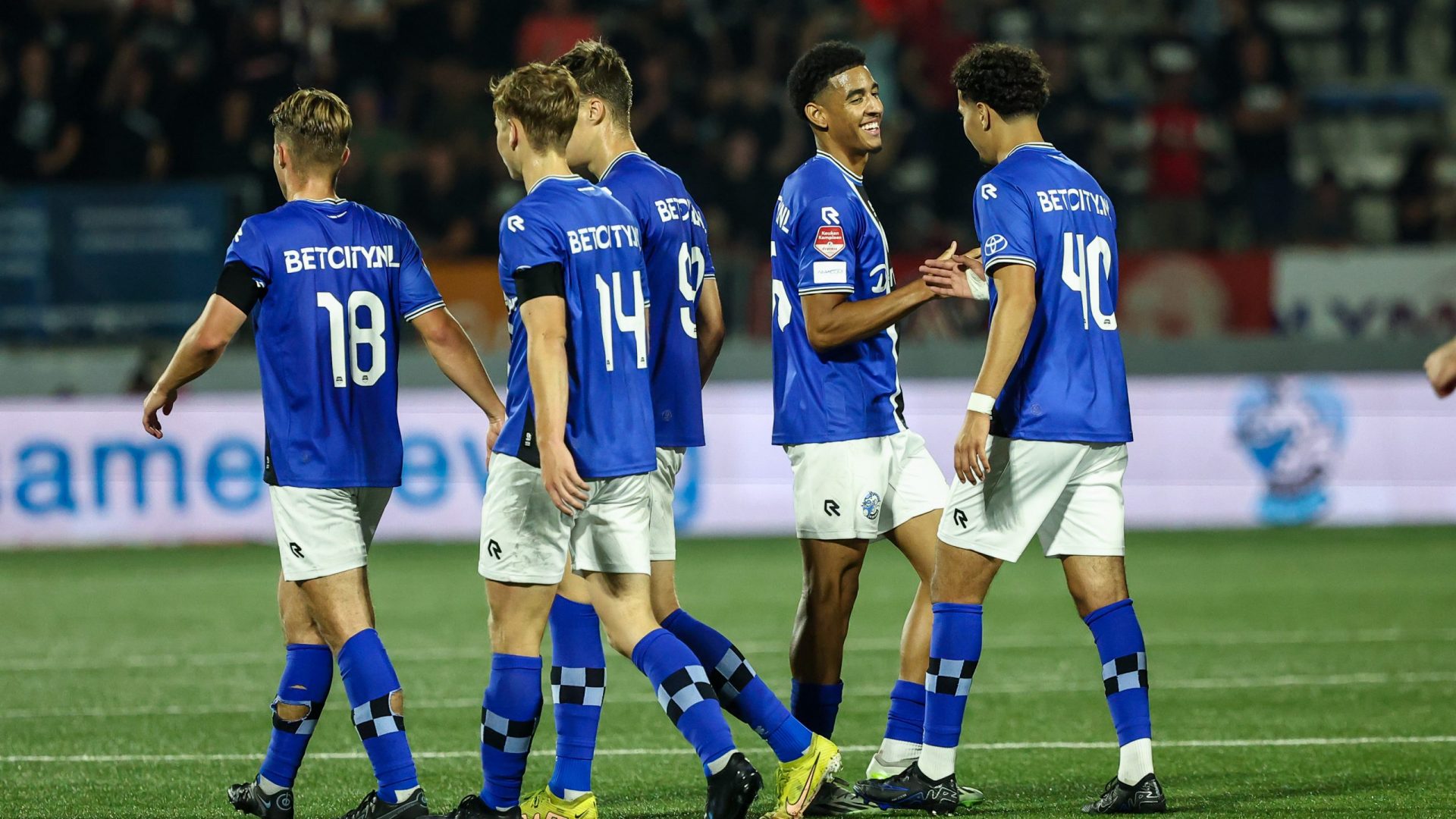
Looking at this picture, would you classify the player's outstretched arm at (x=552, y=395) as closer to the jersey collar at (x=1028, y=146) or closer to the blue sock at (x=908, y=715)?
the blue sock at (x=908, y=715)

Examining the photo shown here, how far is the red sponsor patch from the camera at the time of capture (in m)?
5.57

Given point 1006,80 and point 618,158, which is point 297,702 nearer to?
point 618,158

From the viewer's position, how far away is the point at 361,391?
529 cm

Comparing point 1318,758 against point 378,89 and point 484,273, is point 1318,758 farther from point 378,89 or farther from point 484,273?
point 378,89

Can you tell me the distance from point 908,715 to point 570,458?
Result: 1562 millimetres

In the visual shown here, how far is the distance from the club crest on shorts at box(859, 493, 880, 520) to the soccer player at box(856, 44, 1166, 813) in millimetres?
265

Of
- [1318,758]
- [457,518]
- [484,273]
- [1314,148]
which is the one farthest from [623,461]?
[1314,148]

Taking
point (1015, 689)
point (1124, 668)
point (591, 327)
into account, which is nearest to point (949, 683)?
point (1124, 668)

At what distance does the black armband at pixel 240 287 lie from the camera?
5.15 meters

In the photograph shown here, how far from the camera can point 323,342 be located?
5238 mm

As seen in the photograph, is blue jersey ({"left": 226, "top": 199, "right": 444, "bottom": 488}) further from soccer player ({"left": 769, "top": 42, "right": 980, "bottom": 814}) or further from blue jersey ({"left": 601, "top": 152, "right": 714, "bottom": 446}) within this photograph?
soccer player ({"left": 769, "top": 42, "right": 980, "bottom": 814})

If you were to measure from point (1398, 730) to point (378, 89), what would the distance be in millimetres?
13832

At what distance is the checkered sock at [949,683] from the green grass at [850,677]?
0.80ft

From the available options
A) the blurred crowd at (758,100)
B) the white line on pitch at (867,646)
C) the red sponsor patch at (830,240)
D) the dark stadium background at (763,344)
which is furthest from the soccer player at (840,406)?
the blurred crowd at (758,100)
